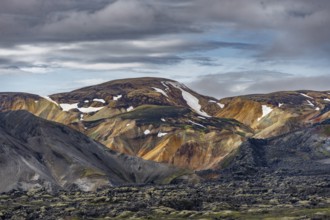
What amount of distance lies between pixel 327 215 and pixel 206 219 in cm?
3397

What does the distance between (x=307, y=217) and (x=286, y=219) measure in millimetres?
6567

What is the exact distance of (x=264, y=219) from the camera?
192 m

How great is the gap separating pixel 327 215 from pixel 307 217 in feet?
21.6

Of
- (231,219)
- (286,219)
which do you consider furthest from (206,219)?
(286,219)

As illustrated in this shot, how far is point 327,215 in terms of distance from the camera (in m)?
193

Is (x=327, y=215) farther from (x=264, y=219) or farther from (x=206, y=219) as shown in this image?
(x=206, y=219)

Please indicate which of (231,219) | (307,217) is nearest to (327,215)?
(307,217)

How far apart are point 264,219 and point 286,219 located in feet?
22.1

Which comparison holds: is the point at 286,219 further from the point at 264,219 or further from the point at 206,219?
the point at 206,219

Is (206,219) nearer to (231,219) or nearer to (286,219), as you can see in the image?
(231,219)

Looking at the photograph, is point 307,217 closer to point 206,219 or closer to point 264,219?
point 264,219

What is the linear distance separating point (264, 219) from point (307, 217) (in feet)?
38.5

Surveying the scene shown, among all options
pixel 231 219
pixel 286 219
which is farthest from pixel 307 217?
pixel 231 219

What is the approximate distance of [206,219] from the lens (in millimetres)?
199250
